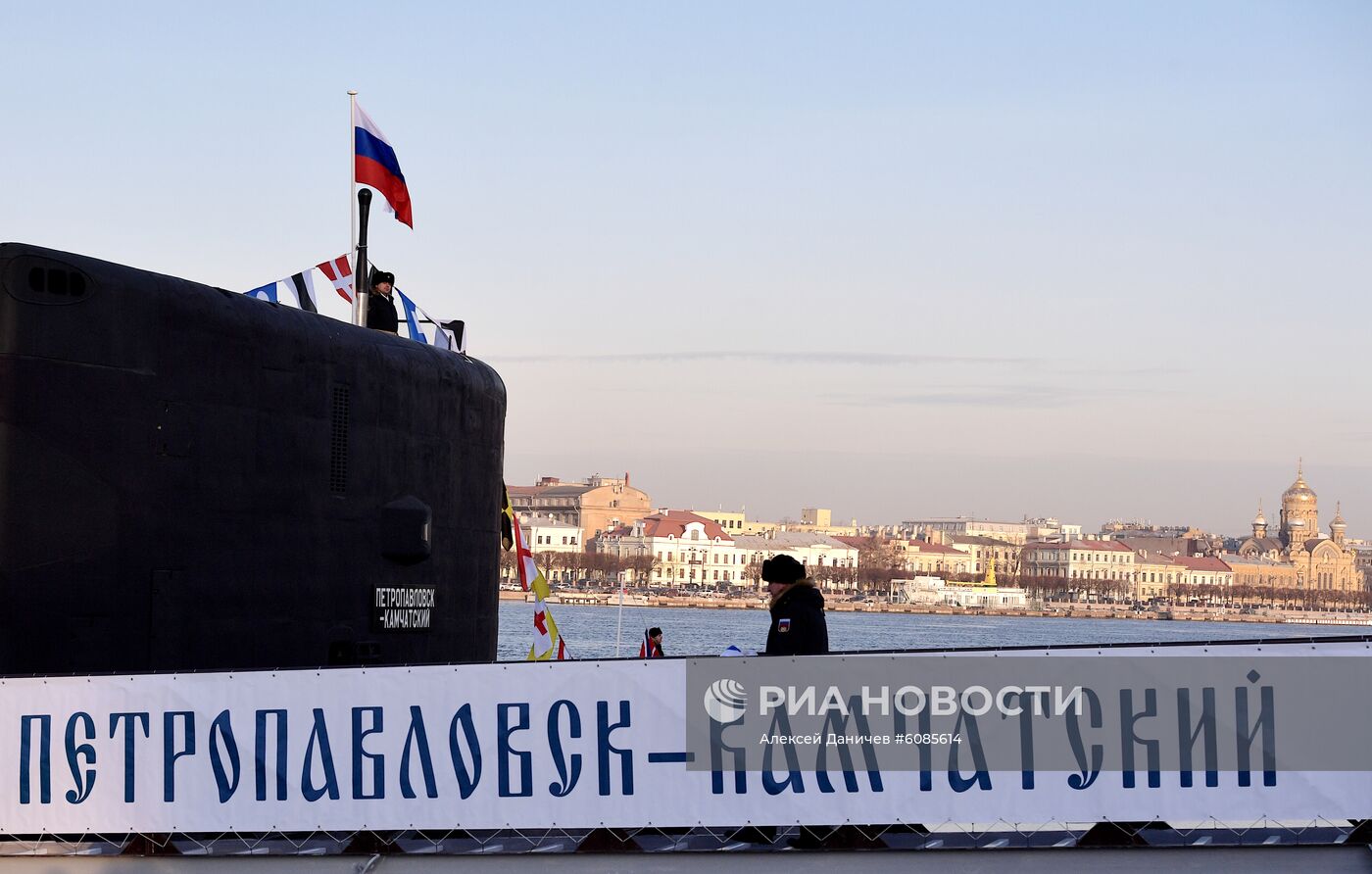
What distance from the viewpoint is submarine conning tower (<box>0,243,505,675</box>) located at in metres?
6.75

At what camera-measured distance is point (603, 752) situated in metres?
6.88

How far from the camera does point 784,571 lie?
7.72 meters

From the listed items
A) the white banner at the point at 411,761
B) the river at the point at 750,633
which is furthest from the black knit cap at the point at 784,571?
the river at the point at 750,633

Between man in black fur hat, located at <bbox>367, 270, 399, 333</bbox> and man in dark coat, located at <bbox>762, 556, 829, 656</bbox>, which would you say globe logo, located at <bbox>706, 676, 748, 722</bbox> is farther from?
man in black fur hat, located at <bbox>367, 270, 399, 333</bbox>

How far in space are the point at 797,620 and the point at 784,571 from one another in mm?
447

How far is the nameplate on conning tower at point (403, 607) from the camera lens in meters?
8.36

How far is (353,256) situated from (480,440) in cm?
222

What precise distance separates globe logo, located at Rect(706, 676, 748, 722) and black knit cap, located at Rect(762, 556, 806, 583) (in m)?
→ 0.79

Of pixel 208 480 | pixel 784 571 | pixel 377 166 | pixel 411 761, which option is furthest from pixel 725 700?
pixel 377 166

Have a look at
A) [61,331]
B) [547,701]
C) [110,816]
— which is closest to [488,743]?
[547,701]

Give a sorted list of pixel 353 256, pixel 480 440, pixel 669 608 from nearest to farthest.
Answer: pixel 480 440 < pixel 353 256 < pixel 669 608

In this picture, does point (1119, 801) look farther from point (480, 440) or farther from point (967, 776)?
point (480, 440)

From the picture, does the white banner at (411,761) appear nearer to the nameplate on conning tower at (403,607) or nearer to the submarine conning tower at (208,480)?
the submarine conning tower at (208,480)

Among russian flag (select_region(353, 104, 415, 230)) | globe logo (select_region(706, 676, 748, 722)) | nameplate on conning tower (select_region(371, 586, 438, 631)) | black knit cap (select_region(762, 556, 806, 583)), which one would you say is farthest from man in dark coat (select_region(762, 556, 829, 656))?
russian flag (select_region(353, 104, 415, 230))
